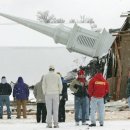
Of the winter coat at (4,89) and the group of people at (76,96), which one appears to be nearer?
the group of people at (76,96)

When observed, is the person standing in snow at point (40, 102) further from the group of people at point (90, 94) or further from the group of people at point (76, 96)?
the group of people at point (90, 94)

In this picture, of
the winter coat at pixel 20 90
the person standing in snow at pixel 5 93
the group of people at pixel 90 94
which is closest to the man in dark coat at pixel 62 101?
the group of people at pixel 90 94

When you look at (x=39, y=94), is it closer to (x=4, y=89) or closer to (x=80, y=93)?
(x=80, y=93)

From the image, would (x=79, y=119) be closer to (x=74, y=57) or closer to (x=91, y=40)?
(x=91, y=40)

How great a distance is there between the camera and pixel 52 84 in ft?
57.1

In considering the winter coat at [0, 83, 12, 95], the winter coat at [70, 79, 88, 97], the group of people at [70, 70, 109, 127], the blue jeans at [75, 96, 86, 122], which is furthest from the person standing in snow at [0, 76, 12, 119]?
the winter coat at [70, 79, 88, 97]

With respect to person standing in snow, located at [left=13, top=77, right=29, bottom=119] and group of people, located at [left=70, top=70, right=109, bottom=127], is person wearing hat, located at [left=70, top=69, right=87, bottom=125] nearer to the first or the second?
group of people, located at [left=70, top=70, right=109, bottom=127]

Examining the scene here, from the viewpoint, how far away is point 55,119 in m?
17.2

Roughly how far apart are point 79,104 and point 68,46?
20.0 m

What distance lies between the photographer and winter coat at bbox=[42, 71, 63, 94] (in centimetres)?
1734

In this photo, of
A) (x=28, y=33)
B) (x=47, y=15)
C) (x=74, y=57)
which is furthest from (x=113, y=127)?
(x=47, y=15)

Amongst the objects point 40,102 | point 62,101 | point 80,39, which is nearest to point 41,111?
point 40,102

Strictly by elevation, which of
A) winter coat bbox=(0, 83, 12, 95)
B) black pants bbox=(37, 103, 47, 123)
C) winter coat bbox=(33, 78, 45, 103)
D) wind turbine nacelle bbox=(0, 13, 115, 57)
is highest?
wind turbine nacelle bbox=(0, 13, 115, 57)

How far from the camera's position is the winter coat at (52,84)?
17344mm
